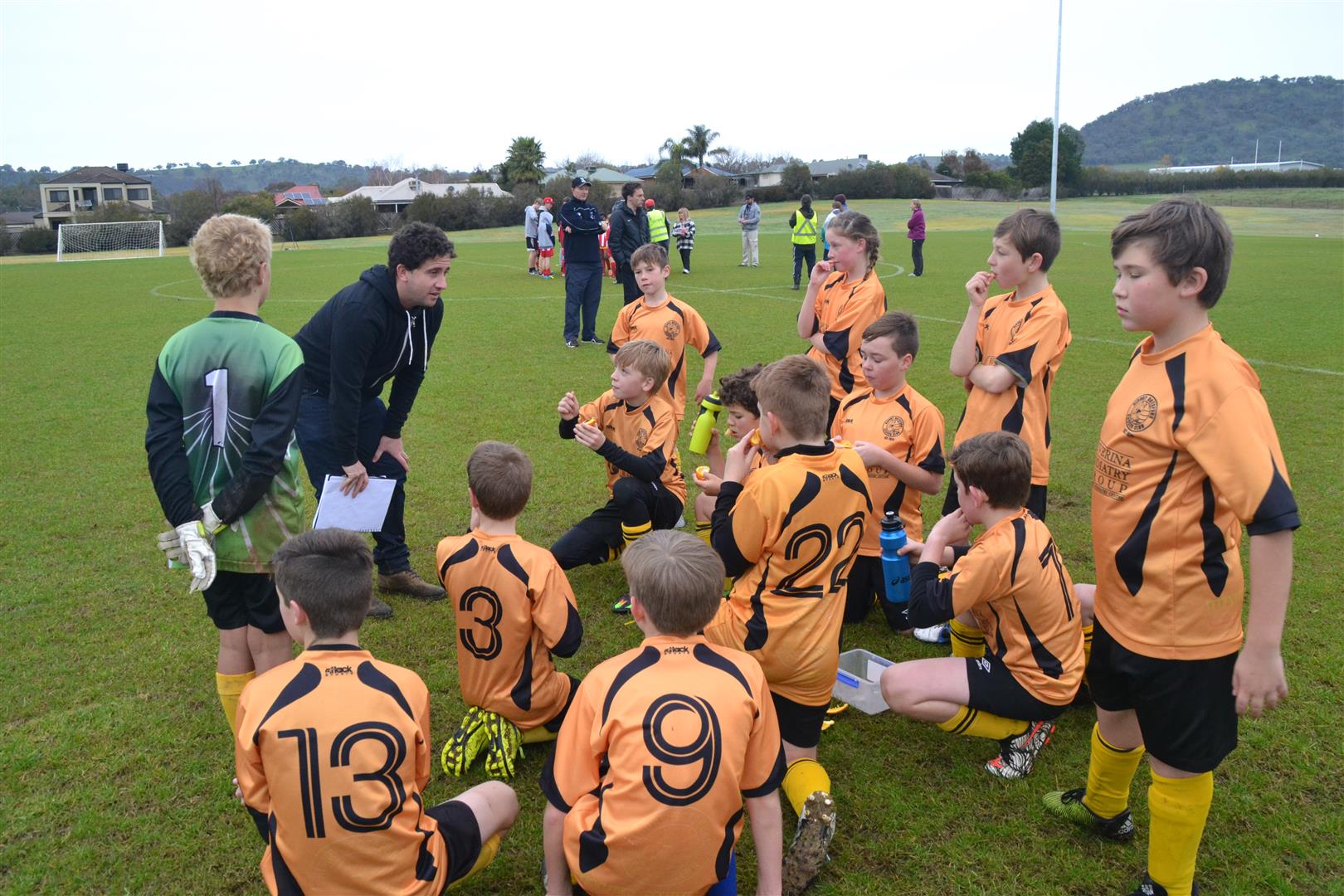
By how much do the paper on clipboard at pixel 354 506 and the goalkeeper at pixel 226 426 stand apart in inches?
38.9

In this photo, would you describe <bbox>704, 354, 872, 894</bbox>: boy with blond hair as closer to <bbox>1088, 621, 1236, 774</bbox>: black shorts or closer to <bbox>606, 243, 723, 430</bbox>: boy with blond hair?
<bbox>1088, 621, 1236, 774</bbox>: black shorts

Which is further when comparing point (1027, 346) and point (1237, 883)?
point (1027, 346)

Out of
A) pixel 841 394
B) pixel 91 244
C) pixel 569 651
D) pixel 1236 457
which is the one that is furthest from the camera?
pixel 91 244

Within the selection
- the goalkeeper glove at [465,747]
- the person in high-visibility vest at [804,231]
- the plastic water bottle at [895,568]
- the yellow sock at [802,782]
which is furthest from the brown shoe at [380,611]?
the person in high-visibility vest at [804,231]

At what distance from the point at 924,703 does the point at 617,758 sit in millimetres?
1597

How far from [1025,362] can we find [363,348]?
3423mm

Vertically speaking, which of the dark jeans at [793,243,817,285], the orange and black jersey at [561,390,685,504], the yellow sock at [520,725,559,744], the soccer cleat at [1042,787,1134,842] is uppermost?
the dark jeans at [793,243,817,285]

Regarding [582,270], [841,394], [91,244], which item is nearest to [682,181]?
[91,244]

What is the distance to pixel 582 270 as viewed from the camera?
13727mm

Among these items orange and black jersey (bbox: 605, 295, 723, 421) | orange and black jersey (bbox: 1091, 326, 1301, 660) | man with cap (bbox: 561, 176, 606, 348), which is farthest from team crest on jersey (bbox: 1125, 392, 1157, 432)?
man with cap (bbox: 561, 176, 606, 348)

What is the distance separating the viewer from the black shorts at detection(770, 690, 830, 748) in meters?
3.40

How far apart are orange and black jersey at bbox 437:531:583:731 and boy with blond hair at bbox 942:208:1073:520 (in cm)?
213

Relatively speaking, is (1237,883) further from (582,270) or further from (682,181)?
(682,181)

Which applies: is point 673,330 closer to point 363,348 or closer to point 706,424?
point 706,424
